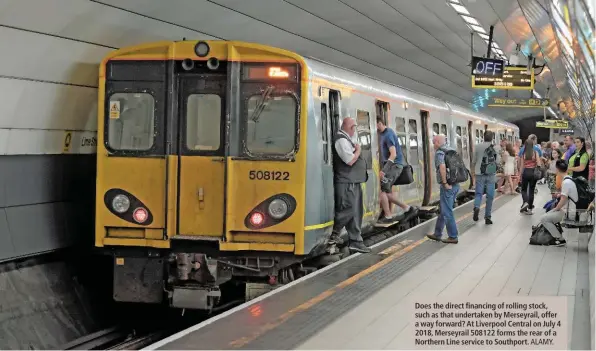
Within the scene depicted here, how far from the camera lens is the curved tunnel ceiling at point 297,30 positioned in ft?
30.8

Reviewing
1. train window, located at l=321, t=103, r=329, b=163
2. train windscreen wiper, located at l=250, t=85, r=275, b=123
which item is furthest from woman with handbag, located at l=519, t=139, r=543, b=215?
train windscreen wiper, located at l=250, t=85, r=275, b=123

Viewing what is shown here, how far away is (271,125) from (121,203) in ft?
6.00

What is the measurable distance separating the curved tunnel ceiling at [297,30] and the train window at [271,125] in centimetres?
238

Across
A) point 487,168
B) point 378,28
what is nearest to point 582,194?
point 487,168

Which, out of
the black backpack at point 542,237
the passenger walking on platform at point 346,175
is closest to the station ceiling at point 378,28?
the passenger walking on platform at point 346,175

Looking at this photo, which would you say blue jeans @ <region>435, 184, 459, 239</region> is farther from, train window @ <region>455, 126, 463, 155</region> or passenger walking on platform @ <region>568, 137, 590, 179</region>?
train window @ <region>455, 126, 463, 155</region>

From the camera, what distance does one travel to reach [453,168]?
12.3m

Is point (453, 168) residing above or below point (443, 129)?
below

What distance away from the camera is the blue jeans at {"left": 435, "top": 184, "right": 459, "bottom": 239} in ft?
40.6

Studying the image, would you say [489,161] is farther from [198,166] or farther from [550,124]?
[550,124]

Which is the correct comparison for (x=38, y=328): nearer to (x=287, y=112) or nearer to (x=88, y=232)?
(x=88, y=232)

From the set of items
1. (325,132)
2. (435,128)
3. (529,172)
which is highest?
(435,128)

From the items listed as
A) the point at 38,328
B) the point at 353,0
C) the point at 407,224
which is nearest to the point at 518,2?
the point at 353,0

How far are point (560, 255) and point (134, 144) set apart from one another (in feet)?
20.3
